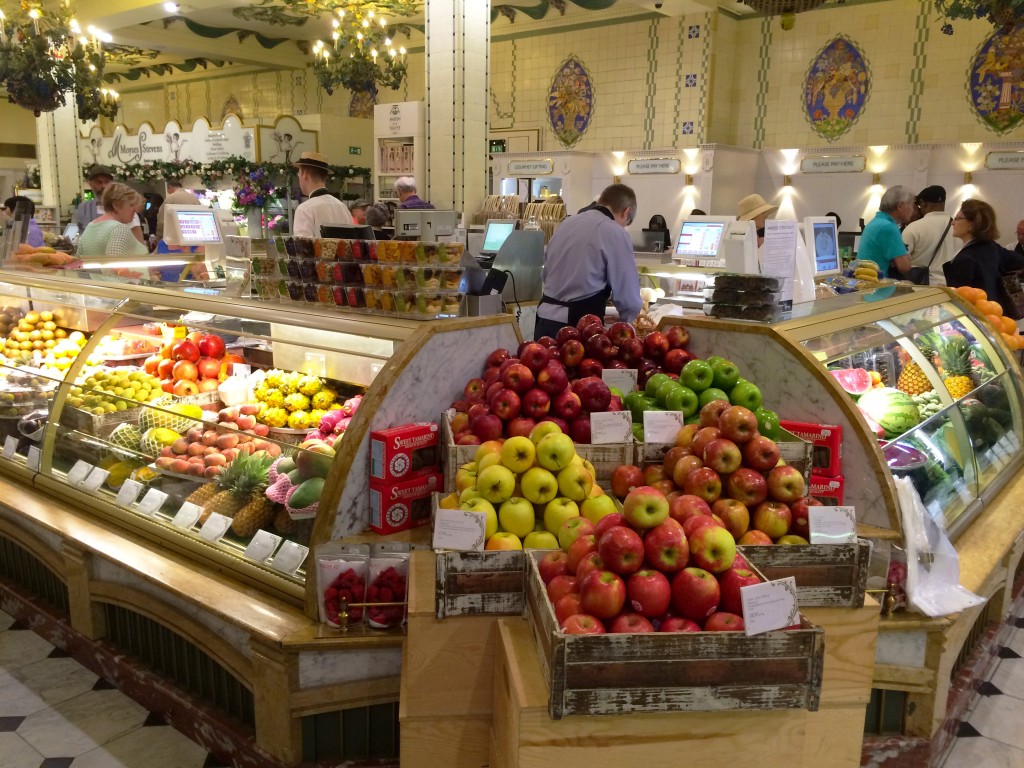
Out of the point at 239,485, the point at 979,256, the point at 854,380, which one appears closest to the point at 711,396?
the point at 854,380

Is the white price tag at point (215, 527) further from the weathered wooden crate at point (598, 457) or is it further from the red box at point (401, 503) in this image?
the weathered wooden crate at point (598, 457)

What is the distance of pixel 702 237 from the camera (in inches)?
267

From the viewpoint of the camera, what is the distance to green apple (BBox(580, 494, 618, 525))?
2.31 metres

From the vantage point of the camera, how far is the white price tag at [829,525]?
2.21m

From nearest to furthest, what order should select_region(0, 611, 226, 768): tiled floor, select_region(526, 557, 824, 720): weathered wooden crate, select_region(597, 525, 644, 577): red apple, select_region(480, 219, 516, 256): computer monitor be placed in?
select_region(526, 557, 824, 720): weathered wooden crate, select_region(597, 525, 644, 577): red apple, select_region(0, 611, 226, 768): tiled floor, select_region(480, 219, 516, 256): computer monitor

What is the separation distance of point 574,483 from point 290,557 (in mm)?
997

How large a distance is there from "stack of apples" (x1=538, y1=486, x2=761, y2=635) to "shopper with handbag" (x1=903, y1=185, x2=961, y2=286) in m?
6.19

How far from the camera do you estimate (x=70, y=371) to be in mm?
3797

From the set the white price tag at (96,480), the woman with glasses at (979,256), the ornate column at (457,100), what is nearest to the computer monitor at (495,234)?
the ornate column at (457,100)

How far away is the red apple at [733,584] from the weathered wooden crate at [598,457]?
2.47ft

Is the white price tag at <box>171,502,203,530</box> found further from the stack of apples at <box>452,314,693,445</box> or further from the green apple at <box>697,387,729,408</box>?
the green apple at <box>697,387,729,408</box>

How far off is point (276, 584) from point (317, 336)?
113cm

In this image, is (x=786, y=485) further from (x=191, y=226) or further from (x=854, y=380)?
(x=191, y=226)

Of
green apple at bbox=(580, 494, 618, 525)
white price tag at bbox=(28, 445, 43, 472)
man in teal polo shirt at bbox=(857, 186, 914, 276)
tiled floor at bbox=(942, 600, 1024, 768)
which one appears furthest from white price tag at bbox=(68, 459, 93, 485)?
man in teal polo shirt at bbox=(857, 186, 914, 276)
